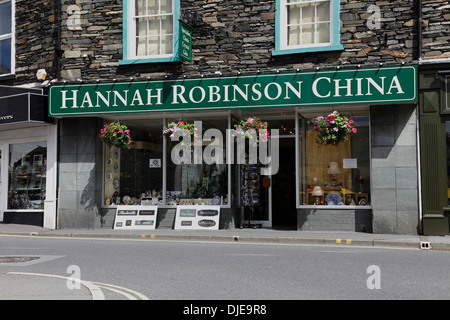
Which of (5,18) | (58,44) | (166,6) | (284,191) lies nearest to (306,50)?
(166,6)

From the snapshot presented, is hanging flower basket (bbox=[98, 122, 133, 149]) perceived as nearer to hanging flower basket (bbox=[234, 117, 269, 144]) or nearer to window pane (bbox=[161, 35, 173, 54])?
window pane (bbox=[161, 35, 173, 54])

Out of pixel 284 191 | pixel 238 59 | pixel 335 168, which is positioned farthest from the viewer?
pixel 284 191

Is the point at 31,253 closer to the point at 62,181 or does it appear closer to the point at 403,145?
the point at 62,181

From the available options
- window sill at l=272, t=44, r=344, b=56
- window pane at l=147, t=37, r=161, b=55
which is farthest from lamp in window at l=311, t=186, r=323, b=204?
window pane at l=147, t=37, r=161, b=55

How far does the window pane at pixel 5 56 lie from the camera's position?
1889 cm

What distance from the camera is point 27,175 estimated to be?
18.2 m

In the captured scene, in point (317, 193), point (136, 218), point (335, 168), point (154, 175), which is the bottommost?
point (136, 218)

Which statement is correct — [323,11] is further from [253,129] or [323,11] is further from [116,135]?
[116,135]

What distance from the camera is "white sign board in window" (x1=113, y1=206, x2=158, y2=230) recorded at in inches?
645

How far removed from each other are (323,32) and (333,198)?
180 inches

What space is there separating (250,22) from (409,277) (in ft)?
31.7

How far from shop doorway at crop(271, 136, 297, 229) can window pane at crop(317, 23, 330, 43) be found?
3.74 metres

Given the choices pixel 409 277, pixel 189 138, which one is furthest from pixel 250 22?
pixel 409 277

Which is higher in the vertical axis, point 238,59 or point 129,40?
point 129,40
